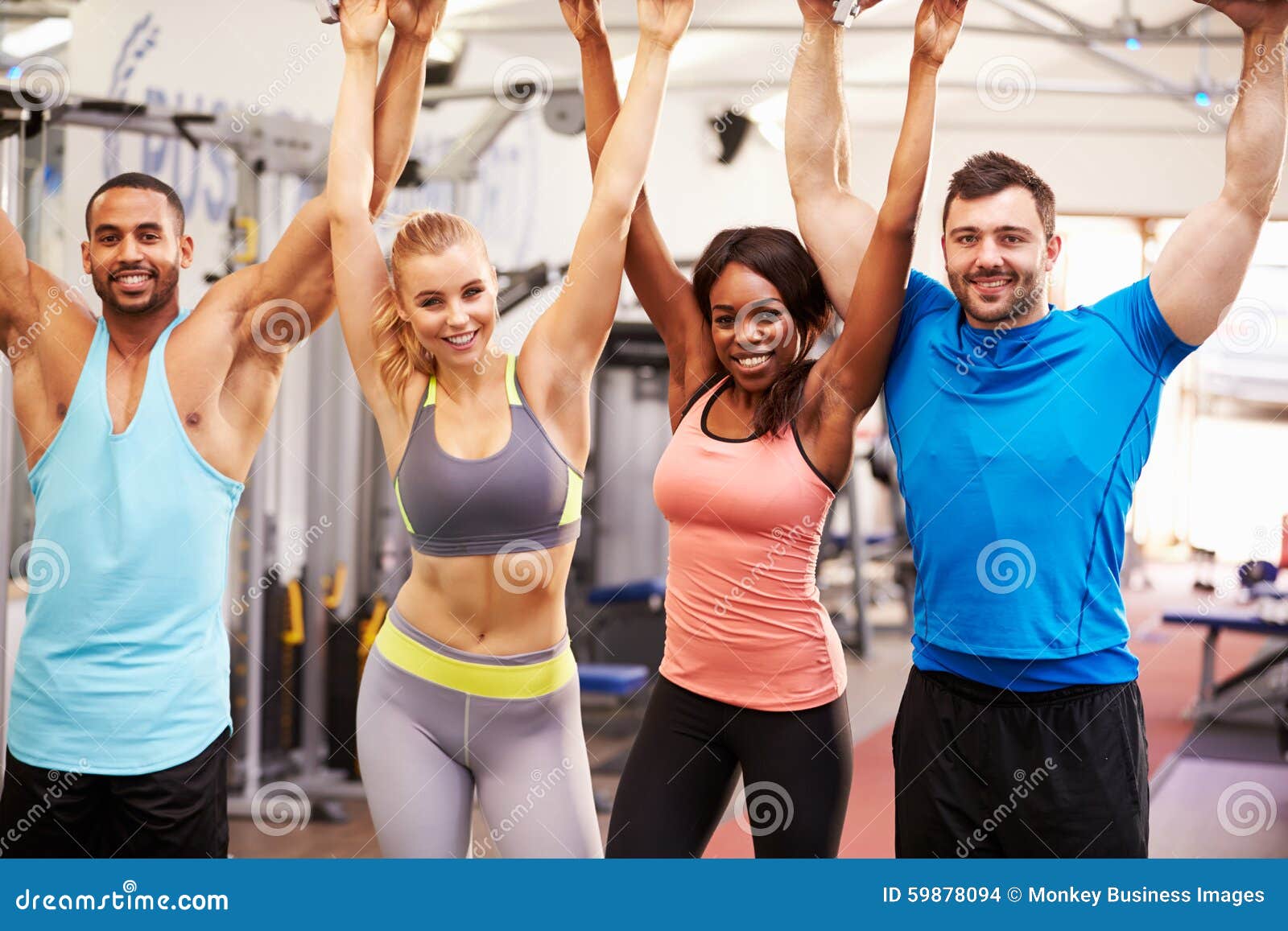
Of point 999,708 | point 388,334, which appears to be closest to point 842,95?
point 388,334

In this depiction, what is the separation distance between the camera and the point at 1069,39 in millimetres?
6387

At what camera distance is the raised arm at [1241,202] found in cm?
188

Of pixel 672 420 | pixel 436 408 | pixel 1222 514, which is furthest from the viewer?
pixel 1222 514

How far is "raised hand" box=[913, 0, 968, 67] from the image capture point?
77.6 inches

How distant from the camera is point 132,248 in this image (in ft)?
7.13

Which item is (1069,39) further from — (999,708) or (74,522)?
(74,522)
